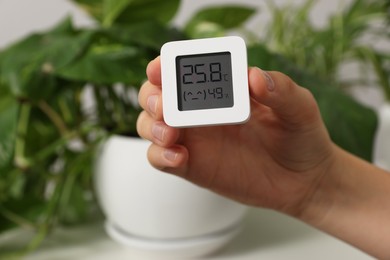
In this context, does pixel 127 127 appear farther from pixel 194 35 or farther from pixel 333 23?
pixel 333 23

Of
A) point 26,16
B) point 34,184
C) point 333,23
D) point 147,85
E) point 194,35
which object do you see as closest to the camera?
point 147,85

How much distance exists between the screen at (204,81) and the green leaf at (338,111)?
0.19 meters

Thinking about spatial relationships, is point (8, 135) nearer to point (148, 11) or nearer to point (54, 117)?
point (54, 117)

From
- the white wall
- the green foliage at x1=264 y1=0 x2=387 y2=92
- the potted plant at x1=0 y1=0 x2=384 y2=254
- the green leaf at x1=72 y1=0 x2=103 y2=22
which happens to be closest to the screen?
the potted plant at x1=0 y1=0 x2=384 y2=254

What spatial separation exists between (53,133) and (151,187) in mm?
192

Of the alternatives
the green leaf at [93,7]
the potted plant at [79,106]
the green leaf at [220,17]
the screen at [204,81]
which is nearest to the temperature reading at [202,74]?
the screen at [204,81]

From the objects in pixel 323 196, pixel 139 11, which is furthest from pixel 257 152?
pixel 139 11

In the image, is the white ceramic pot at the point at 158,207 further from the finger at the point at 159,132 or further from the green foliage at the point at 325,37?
the green foliage at the point at 325,37

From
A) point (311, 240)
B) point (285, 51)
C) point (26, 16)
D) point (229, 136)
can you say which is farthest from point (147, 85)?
point (26, 16)

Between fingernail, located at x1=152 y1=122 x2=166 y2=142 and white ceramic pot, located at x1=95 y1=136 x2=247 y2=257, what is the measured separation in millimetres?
196

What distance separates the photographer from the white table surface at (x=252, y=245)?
618 millimetres

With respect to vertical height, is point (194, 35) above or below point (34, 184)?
above

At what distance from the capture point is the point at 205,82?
361 millimetres

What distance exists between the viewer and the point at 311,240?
65cm
